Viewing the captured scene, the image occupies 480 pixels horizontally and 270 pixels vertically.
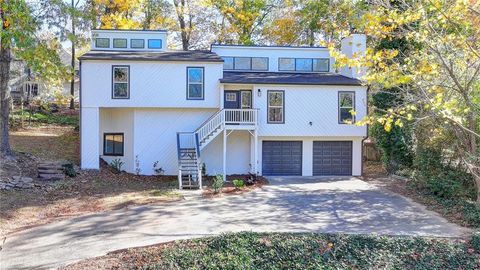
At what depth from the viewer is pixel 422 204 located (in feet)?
48.6

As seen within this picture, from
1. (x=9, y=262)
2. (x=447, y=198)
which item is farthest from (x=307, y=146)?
(x=9, y=262)

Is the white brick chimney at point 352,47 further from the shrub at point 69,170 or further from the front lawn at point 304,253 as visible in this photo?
the shrub at point 69,170

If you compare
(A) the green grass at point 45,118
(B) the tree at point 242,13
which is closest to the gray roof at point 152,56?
(B) the tree at point 242,13

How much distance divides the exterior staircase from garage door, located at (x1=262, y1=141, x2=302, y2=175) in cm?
201

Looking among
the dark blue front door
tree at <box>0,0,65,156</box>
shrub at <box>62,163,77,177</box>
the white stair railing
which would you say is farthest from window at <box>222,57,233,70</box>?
shrub at <box>62,163,77,177</box>

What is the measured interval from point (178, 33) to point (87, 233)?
2518 centimetres

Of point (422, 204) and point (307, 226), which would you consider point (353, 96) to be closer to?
point (422, 204)

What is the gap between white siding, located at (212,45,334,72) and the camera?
23.8 meters

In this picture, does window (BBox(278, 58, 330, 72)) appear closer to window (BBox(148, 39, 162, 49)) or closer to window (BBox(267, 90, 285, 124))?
window (BBox(267, 90, 285, 124))

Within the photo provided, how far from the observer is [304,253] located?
33.5 ft

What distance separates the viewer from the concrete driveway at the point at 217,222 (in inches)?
398

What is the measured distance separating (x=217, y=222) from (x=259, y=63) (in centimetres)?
1355

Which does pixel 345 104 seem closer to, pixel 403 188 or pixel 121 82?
pixel 403 188

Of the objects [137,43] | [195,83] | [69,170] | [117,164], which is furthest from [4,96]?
[195,83]
